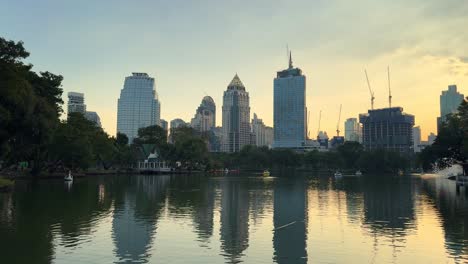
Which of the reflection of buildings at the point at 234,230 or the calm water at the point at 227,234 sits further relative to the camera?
the reflection of buildings at the point at 234,230

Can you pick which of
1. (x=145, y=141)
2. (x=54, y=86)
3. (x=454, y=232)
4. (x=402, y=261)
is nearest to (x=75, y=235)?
(x=402, y=261)

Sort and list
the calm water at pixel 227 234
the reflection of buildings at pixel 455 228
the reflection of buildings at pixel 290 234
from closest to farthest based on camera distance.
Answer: the calm water at pixel 227 234, the reflection of buildings at pixel 290 234, the reflection of buildings at pixel 455 228

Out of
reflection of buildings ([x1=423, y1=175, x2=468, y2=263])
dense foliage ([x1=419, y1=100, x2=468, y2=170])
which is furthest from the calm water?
dense foliage ([x1=419, y1=100, x2=468, y2=170])

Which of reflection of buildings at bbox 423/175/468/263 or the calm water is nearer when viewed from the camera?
the calm water

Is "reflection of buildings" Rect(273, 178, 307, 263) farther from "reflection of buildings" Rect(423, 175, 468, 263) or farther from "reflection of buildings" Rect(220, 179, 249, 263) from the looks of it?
"reflection of buildings" Rect(423, 175, 468, 263)

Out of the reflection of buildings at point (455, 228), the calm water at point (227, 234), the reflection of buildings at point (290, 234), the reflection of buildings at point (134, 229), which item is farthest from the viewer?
the reflection of buildings at point (455, 228)

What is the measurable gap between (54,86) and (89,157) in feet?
80.0

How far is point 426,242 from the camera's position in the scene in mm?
22156

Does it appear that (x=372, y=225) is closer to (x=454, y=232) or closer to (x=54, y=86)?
(x=454, y=232)

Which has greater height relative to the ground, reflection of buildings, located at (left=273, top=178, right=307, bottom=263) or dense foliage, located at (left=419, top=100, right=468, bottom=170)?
dense foliage, located at (left=419, top=100, right=468, bottom=170)

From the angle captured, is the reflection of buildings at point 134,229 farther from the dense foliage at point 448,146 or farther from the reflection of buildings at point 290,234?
the dense foliage at point 448,146

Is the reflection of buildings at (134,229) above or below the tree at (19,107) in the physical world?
below

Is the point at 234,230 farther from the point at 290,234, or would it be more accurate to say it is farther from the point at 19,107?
the point at 19,107

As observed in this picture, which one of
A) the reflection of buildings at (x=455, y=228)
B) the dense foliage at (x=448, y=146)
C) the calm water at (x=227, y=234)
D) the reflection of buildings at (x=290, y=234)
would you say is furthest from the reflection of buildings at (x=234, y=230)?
the dense foliage at (x=448, y=146)
